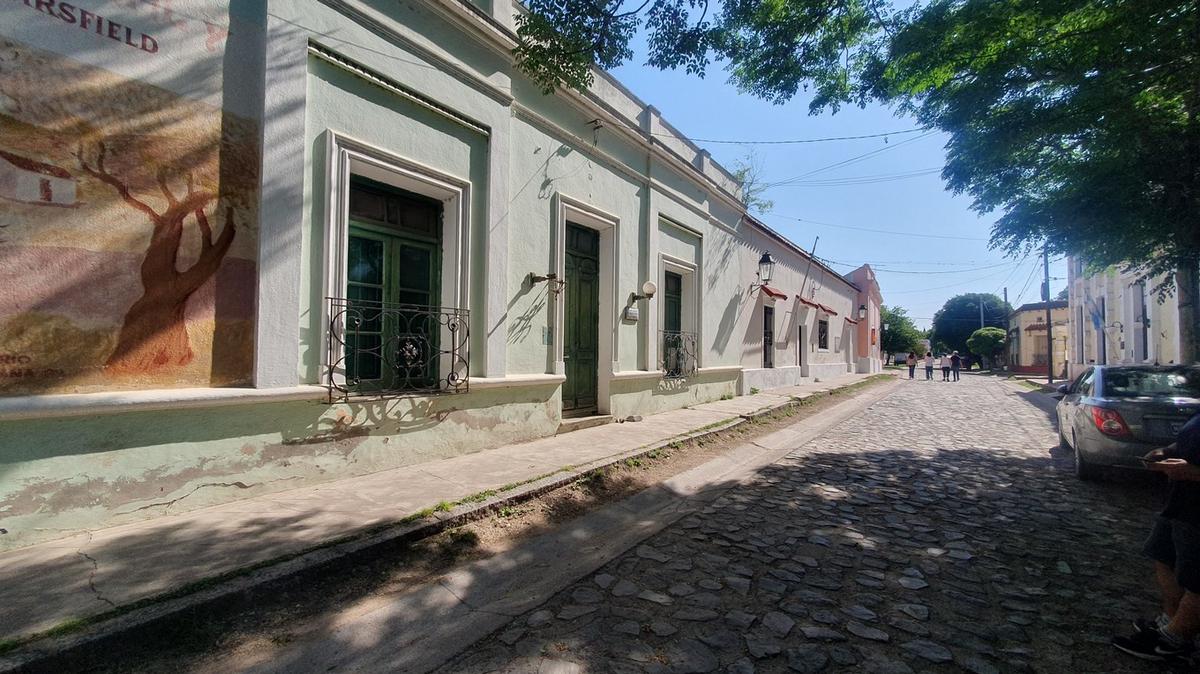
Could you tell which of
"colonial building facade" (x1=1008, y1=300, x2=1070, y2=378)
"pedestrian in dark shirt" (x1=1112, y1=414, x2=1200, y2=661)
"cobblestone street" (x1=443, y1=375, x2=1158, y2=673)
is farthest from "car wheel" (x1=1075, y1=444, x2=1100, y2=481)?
"colonial building facade" (x1=1008, y1=300, x2=1070, y2=378)

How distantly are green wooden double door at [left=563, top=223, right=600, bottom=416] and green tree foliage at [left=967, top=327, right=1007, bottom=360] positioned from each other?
47552 millimetres

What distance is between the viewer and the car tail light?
4789 mm

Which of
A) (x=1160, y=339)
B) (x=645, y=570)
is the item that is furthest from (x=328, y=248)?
(x=1160, y=339)

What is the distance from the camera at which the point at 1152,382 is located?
530 centimetres

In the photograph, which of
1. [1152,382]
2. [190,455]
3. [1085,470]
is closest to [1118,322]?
[1152,382]

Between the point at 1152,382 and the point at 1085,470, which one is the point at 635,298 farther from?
the point at 1152,382

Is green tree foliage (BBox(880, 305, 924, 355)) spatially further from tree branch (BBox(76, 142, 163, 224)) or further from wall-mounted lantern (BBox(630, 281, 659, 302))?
tree branch (BBox(76, 142, 163, 224))

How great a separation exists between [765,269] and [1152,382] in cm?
908

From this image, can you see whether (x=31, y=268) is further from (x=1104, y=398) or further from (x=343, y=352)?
(x=1104, y=398)

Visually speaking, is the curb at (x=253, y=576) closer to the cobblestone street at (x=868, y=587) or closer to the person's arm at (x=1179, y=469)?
the cobblestone street at (x=868, y=587)

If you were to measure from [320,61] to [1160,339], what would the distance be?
22.1 m

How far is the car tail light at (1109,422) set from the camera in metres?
4.79

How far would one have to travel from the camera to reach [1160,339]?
15.0 meters

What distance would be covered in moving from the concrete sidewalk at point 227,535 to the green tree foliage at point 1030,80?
4.09 metres
